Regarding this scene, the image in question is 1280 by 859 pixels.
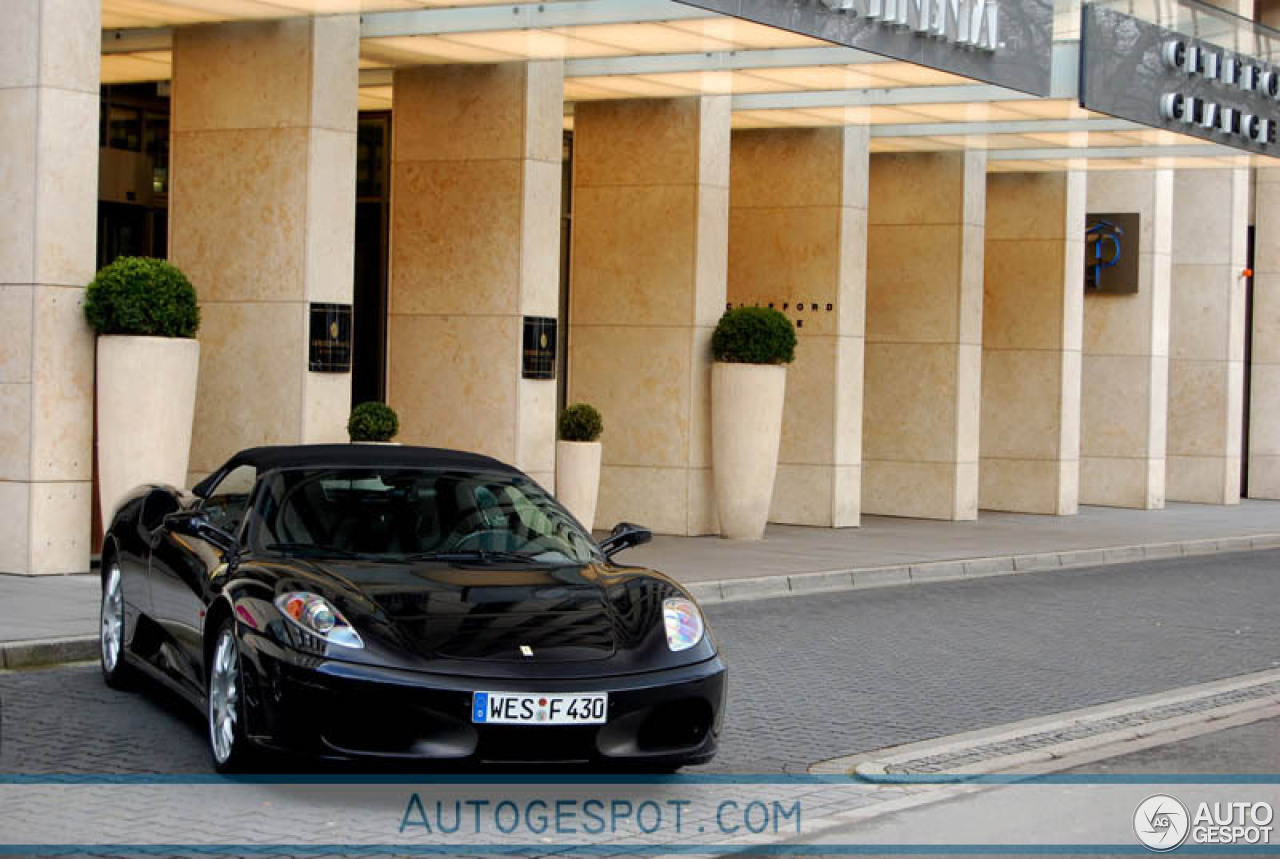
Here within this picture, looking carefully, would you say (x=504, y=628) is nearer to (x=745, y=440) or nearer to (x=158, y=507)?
(x=158, y=507)

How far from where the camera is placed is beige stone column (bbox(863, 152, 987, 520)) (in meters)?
22.6

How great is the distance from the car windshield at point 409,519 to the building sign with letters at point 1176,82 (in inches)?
474

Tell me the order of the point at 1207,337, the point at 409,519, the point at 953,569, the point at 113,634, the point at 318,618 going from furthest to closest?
1. the point at 1207,337
2. the point at 953,569
3. the point at 113,634
4. the point at 409,519
5. the point at 318,618

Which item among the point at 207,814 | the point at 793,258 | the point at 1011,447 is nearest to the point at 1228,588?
the point at 793,258

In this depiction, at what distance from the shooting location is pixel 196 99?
15500 millimetres

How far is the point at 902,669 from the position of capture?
10703mm

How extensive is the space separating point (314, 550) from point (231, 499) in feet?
2.90

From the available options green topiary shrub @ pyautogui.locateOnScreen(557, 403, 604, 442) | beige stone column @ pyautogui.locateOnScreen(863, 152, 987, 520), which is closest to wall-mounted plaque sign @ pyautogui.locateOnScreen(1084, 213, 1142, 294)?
beige stone column @ pyautogui.locateOnScreen(863, 152, 987, 520)

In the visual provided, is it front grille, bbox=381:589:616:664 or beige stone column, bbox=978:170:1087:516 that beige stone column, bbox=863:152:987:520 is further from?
front grille, bbox=381:589:616:664

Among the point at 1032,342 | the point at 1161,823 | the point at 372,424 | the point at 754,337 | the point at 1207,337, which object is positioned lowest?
the point at 1161,823

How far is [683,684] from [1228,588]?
1095 cm

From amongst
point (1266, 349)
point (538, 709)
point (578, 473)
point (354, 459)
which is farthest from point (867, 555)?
point (1266, 349)

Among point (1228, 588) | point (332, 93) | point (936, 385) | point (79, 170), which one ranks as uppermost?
point (332, 93)

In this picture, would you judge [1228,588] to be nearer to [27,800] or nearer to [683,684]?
[683,684]
